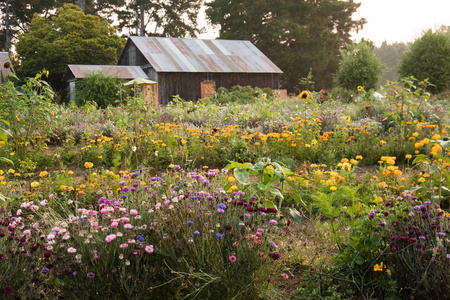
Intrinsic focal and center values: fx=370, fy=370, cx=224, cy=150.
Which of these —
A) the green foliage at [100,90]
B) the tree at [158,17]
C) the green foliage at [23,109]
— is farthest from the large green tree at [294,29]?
the green foliage at [23,109]

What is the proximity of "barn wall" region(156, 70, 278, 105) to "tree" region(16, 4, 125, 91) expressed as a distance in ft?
28.4

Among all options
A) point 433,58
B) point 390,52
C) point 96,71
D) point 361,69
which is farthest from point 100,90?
point 390,52

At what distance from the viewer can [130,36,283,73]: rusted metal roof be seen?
2127 centimetres

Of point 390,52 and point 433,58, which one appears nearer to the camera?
point 433,58

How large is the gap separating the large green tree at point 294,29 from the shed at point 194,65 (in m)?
10.4

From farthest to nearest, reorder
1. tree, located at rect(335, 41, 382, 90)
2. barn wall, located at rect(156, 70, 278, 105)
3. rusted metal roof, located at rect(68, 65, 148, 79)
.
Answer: barn wall, located at rect(156, 70, 278, 105) → tree, located at rect(335, 41, 382, 90) → rusted metal roof, located at rect(68, 65, 148, 79)

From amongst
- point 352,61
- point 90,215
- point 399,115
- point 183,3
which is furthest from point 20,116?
point 183,3

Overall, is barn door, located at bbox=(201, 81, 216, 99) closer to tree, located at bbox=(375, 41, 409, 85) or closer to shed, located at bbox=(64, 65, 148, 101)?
shed, located at bbox=(64, 65, 148, 101)

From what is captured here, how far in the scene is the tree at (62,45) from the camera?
26625 millimetres

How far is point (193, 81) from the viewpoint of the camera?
21.7 metres

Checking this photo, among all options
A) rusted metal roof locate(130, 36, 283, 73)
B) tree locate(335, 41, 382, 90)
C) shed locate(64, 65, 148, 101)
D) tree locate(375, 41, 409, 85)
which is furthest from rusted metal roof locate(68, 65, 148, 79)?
tree locate(375, 41, 409, 85)

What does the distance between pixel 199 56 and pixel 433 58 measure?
1309cm

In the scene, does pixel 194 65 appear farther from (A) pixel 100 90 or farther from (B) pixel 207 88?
(A) pixel 100 90

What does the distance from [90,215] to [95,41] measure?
28.0 metres
